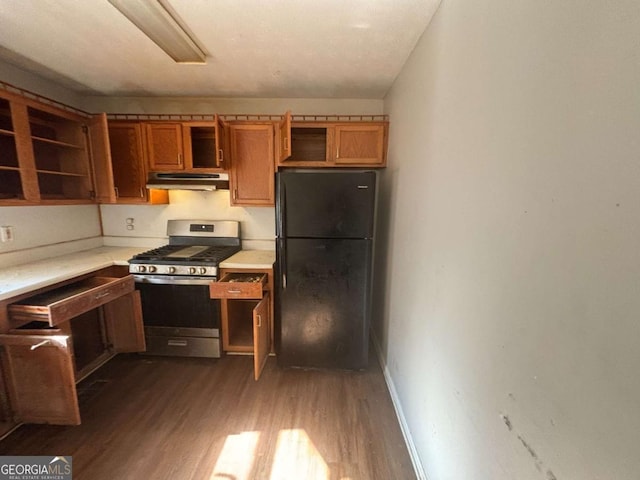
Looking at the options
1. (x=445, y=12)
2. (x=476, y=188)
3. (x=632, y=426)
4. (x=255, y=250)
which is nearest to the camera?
(x=632, y=426)

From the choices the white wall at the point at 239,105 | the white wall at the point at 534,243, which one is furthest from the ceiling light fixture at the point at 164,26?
the white wall at the point at 534,243

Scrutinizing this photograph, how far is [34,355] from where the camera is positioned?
1.52 meters

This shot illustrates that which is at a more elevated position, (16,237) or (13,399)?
(16,237)

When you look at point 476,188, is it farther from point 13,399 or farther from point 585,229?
point 13,399

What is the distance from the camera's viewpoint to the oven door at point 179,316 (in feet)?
7.16

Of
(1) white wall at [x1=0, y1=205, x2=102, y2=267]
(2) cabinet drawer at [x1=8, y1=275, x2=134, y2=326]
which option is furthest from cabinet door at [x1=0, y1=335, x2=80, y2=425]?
(1) white wall at [x1=0, y1=205, x2=102, y2=267]

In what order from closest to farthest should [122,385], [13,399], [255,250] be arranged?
[13,399]
[122,385]
[255,250]

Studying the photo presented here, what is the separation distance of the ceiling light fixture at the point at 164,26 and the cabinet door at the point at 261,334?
1.81m

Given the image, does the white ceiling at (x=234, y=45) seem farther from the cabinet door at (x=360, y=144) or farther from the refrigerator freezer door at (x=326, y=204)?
the refrigerator freezer door at (x=326, y=204)

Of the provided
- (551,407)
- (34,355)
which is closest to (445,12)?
(551,407)

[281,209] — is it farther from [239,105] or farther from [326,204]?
[239,105]

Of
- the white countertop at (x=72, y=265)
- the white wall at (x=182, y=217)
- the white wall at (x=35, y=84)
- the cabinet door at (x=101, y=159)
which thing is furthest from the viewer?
the white wall at (x=182, y=217)

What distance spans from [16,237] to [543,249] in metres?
3.24

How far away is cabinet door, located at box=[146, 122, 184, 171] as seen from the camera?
2.32 meters
